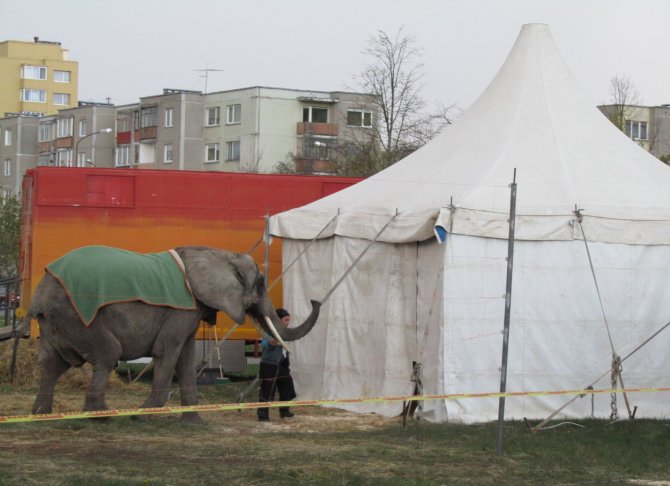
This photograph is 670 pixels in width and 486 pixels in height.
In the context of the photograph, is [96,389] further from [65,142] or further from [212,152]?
[65,142]

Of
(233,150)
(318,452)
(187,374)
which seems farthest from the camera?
(233,150)

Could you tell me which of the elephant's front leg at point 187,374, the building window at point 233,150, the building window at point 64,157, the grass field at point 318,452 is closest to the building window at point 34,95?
the building window at point 64,157

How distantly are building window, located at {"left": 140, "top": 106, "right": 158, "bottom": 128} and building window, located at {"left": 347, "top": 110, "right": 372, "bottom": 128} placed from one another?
18170mm

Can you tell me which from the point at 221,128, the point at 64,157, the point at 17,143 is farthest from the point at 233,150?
the point at 17,143

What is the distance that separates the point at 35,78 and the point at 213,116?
40693 millimetres

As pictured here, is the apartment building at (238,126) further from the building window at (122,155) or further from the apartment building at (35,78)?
the apartment building at (35,78)

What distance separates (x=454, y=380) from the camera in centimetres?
1480

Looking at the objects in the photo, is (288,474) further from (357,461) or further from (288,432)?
(288,432)

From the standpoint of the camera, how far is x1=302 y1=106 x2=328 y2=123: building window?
75688mm

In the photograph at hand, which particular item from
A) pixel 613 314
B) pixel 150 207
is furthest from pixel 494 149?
pixel 150 207

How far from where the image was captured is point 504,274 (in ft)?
49.7

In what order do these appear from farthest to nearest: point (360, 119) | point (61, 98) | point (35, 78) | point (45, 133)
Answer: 1. point (61, 98)
2. point (35, 78)
3. point (45, 133)
4. point (360, 119)

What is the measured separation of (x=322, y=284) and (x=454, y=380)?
9.97 feet

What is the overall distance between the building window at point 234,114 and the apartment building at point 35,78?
40042 millimetres
